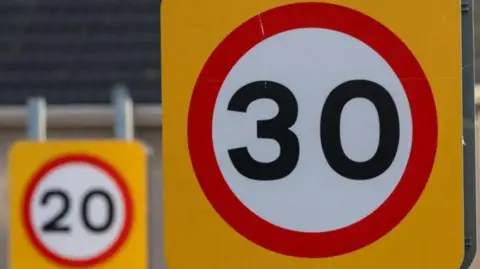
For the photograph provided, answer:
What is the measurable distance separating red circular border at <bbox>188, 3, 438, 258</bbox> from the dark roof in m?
2.63

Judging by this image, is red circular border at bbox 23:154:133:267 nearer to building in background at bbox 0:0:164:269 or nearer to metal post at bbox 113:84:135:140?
metal post at bbox 113:84:135:140

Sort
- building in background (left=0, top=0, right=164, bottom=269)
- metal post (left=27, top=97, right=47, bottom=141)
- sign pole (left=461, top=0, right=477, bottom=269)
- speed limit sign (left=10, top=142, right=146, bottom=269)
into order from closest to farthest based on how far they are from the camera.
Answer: sign pole (left=461, top=0, right=477, bottom=269), speed limit sign (left=10, top=142, right=146, bottom=269), metal post (left=27, top=97, right=47, bottom=141), building in background (left=0, top=0, right=164, bottom=269)

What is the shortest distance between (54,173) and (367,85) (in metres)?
1.76

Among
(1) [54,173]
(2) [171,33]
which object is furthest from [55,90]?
(2) [171,33]

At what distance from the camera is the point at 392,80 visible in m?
1.58

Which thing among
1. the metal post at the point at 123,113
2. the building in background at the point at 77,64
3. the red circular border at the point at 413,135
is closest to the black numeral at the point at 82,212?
the metal post at the point at 123,113

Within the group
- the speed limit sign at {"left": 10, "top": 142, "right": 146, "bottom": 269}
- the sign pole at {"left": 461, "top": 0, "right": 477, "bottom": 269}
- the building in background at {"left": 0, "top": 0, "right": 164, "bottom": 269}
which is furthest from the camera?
the building in background at {"left": 0, "top": 0, "right": 164, "bottom": 269}

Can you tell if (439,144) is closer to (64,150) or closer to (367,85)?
(367,85)

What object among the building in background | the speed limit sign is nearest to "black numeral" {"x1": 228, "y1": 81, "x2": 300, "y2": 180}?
the speed limit sign

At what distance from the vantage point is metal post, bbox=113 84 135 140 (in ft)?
13.2

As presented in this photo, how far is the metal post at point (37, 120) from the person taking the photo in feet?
13.1

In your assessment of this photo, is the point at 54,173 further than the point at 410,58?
Yes

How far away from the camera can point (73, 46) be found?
14.0ft

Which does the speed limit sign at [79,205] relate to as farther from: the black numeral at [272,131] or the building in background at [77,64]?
the black numeral at [272,131]
